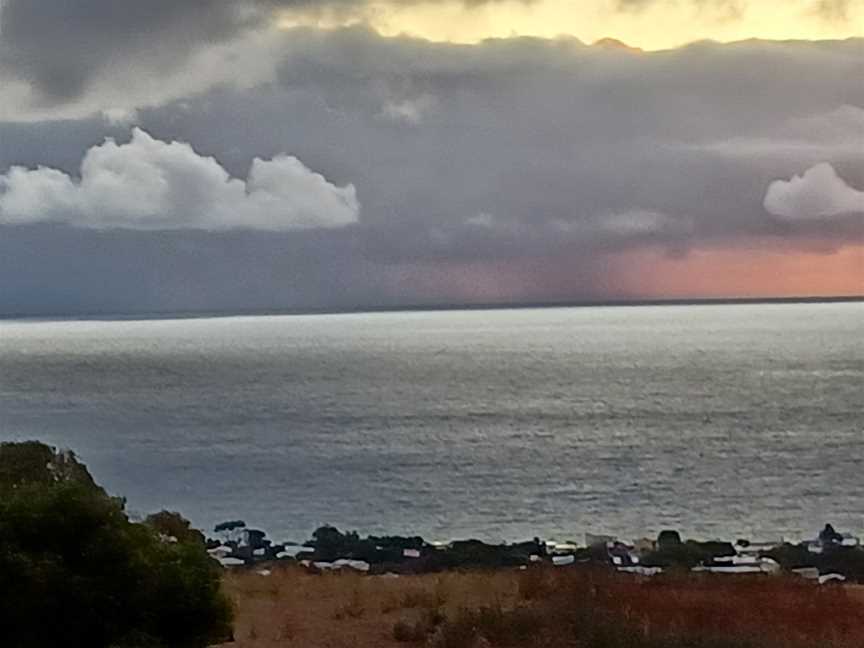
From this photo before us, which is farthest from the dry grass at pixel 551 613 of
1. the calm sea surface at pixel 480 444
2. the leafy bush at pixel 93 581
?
the calm sea surface at pixel 480 444

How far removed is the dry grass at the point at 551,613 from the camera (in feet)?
32.7

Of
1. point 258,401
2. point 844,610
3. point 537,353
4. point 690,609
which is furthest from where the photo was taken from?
point 537,353

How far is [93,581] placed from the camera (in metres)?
8.55

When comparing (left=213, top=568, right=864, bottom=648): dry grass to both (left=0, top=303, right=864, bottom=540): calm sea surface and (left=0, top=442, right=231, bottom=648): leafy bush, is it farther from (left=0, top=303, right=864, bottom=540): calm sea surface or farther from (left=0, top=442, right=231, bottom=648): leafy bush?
(left=0, top=303, right=864, bottom=540): calm sea surface

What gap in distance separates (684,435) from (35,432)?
37229mm

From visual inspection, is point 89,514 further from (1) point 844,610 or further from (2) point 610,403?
(2) point 610,403

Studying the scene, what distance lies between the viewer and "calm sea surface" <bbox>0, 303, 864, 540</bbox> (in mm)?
51906

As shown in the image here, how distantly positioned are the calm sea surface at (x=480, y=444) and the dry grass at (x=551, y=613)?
98.6 feet

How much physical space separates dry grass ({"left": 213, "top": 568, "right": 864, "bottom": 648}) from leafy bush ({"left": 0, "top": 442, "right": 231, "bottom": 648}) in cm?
187

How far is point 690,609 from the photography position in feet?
37.2

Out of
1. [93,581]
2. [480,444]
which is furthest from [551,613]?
[480,444]

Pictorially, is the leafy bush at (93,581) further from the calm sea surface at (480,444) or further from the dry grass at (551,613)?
the calm sea surface at (480,444)

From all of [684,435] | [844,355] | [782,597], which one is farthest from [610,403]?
[782,597]

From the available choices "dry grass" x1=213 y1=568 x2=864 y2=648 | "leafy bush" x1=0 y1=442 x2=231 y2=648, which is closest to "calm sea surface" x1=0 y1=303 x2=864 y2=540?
"dry grass" x1=213 y1=568 x2=864 y2=648
